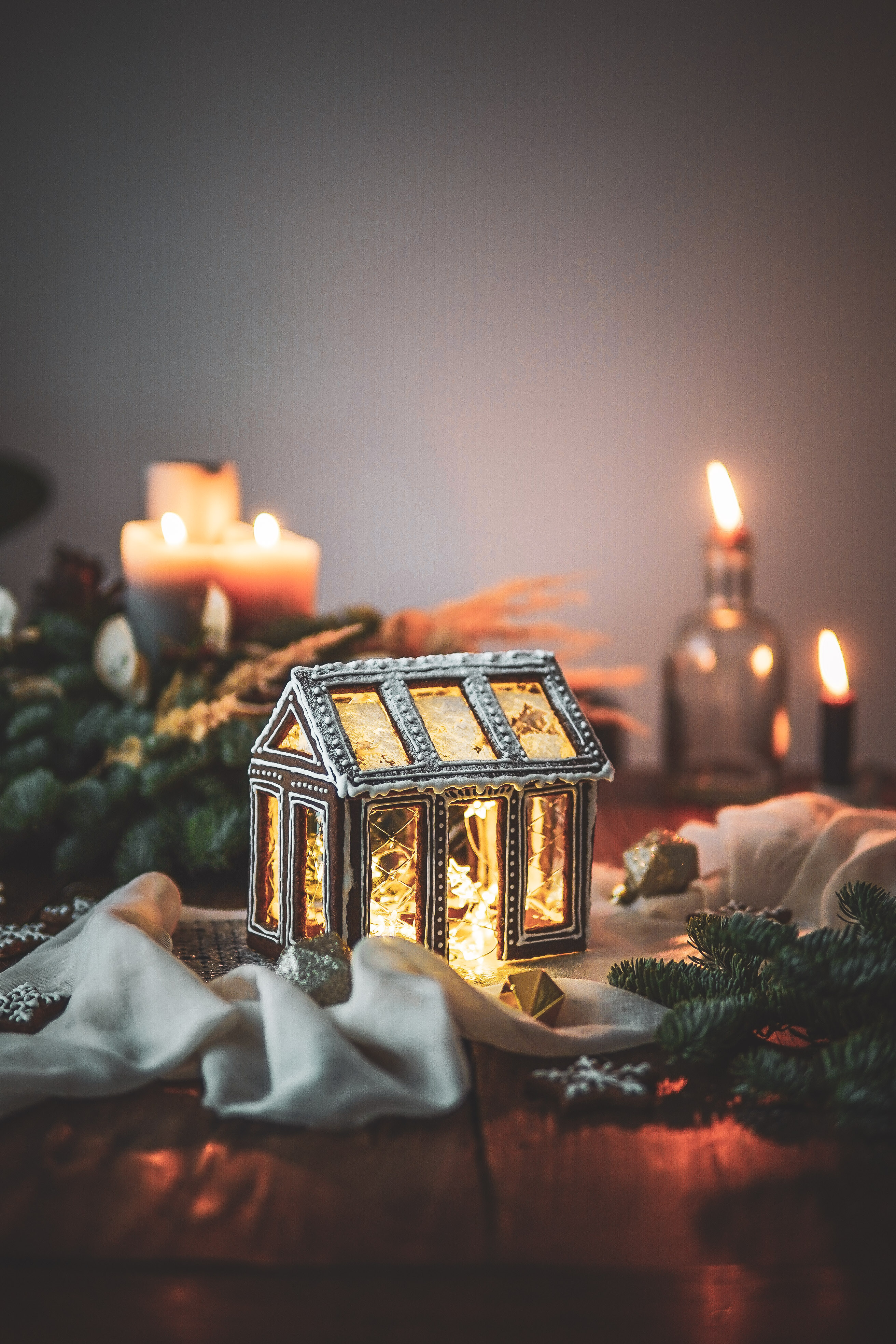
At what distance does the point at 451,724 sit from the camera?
0.91 meters

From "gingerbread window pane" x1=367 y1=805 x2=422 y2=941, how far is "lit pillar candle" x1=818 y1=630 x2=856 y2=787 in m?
0.69

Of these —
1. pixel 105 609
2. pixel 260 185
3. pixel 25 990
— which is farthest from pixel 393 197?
pixel 25 990

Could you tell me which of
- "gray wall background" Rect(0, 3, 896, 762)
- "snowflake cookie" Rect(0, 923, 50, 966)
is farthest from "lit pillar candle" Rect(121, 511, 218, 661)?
"gray wall background" Rect(0, 3, 896, 762)

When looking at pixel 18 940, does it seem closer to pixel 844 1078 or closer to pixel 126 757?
pixel 126 757

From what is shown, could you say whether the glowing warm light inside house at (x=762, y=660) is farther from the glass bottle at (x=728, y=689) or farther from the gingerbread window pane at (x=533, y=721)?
the gingerbread window pane at (x=533, y=721)

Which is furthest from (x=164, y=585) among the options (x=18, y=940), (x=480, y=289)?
(x=480, y=289)

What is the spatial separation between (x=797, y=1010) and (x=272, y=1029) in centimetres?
33

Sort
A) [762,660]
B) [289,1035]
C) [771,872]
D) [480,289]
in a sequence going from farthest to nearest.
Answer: [480,289], [762,660], [771,872], [289,1035]

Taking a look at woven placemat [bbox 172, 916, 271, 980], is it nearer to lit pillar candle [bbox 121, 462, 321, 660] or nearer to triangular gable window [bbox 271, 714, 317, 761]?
triangular gable window [bbox 271, 714, 317, 761]

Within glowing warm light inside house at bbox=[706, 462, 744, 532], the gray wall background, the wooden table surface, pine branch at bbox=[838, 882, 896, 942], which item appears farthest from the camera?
the gray wall background

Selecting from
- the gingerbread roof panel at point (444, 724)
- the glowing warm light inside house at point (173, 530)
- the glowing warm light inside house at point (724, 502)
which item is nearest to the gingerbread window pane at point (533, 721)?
the gingerbread roof panel at point (444, 724)

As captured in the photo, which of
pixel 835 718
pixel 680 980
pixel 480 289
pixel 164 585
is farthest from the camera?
pixel 480 289

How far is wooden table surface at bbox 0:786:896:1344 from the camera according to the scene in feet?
1.70

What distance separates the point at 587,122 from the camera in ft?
6.74
